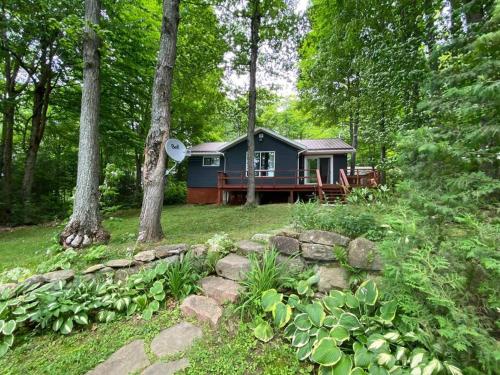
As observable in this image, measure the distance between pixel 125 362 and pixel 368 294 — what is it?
210 centimetres

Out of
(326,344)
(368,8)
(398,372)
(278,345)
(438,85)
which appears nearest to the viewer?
(398,372)

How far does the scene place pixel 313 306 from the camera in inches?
83.9

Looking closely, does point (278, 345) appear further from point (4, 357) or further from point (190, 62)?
point (190, 62)

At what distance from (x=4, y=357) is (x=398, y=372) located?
3128 millimetres

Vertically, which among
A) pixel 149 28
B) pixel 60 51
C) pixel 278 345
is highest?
pixel 149 28

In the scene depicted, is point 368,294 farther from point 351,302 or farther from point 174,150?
point 174,150

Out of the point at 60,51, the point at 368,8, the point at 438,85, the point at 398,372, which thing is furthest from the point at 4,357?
the point at 60,51

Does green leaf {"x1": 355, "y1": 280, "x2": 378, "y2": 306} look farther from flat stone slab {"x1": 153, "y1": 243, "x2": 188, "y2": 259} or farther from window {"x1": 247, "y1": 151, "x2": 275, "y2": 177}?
window {"x1": 247, "y1": 151, "x2": 275, "y2": 177}

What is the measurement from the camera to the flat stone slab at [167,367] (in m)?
1.89

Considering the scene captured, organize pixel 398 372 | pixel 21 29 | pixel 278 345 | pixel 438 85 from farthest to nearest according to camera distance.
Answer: pixel 21 29 < pixel 438 85 < pixel 278 345 < pixel 398 372

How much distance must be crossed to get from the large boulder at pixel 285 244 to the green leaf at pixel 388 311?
1.14m

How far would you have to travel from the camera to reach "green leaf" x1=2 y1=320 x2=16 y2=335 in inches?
86.1

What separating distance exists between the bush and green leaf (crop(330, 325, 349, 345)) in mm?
13967

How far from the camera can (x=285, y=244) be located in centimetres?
296
